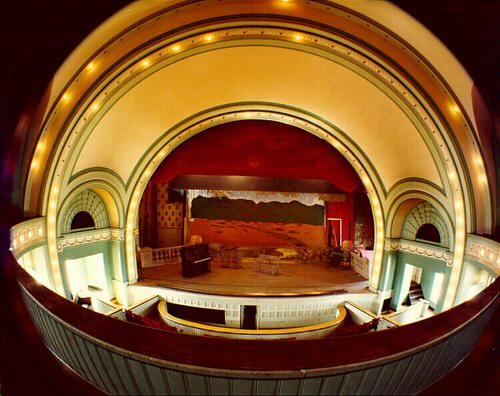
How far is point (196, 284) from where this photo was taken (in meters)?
6.62

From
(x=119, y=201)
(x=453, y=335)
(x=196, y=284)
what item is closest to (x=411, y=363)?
(x=453, y=335)

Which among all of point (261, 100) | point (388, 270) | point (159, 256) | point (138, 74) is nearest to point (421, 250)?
point (388, 270)

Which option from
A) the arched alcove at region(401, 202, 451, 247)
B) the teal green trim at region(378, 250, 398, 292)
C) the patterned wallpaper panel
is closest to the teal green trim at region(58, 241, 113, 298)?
the patterned wallpaper panel

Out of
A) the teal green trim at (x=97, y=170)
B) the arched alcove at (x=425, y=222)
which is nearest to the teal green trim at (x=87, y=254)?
the teal green trim at (x=97, y=170)

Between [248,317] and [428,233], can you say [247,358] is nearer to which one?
[248,317]

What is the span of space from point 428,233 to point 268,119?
5124 mm

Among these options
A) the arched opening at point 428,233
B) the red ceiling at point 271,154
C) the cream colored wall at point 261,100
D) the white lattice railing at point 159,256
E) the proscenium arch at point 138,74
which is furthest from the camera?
the white lattice railing at point 159,256

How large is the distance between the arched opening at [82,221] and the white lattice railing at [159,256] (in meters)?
1.86

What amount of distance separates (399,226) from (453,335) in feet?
19.7

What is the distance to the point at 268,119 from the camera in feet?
22.3

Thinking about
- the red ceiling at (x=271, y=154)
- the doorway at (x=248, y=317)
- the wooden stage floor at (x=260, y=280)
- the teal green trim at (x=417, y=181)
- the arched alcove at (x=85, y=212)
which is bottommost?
the doorway at (x=248, y=317)

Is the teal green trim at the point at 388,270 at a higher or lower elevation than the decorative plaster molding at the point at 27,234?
lower

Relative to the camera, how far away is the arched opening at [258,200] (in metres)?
7.05

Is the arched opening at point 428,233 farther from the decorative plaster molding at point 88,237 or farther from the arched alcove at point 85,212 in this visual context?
the arched alcove at point 85,212
